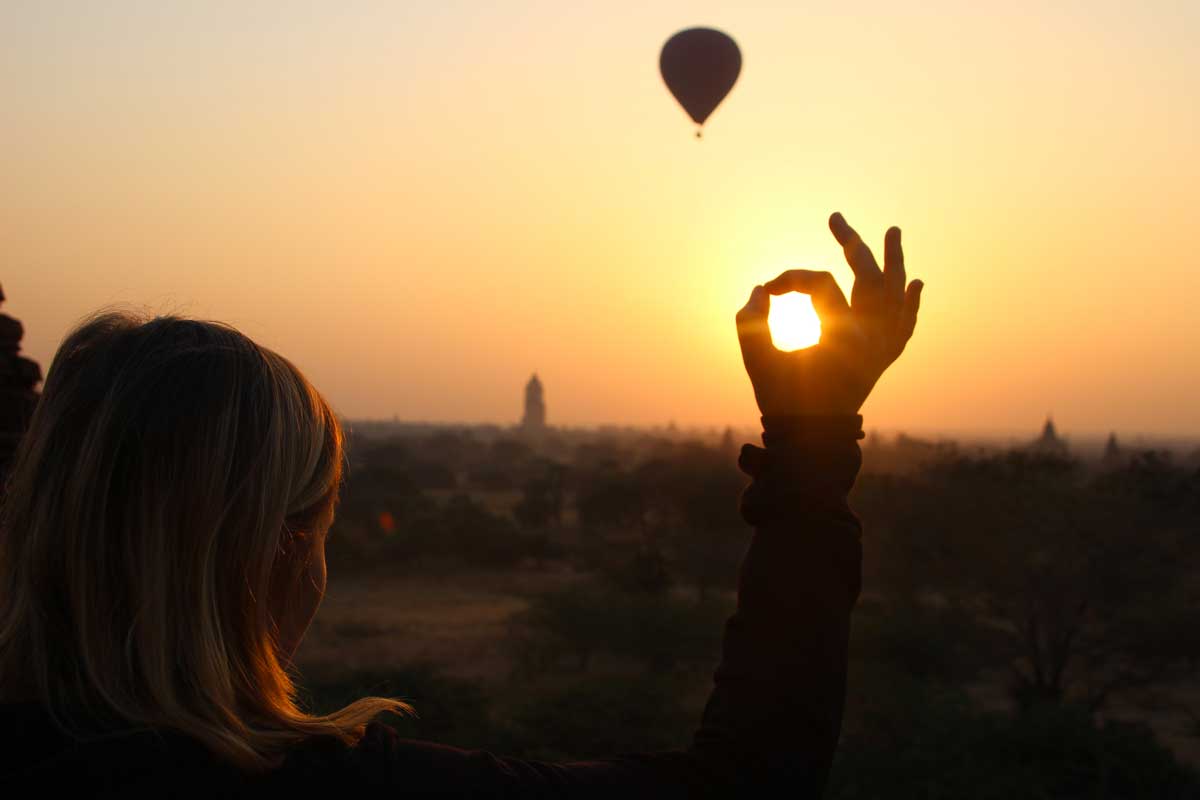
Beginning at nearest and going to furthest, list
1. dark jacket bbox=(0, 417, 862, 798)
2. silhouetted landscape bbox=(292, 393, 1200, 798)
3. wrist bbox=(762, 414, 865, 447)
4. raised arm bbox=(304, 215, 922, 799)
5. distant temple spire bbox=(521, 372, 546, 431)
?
dark jacket bbox=(0, 417, 862, 798) < raised arm bbox=(304, 215, 922, 799) < wrist bbox=(762, 414, 865, 447) < silhouetted landscape bbox=(292, 393, 1200, 798) < distant temple spire bbox=(521, 372, 546, 431)

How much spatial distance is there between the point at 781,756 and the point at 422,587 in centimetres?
2546

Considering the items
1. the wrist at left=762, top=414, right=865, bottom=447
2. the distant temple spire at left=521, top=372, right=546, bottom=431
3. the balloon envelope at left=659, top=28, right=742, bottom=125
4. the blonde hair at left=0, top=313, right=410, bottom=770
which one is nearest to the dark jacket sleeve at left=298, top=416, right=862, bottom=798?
the wrist at left=762, top=414, right=865, bottom=447

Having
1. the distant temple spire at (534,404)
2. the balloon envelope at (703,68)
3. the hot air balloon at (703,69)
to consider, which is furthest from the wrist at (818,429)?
the distant temple spire at (534,404)

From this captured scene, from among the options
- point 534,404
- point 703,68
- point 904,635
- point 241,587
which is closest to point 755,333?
→ point 241,587

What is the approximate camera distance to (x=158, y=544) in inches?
41.9

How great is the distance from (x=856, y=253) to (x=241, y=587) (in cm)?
86

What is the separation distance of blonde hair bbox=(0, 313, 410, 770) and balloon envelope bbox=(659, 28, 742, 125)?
8.96 meters

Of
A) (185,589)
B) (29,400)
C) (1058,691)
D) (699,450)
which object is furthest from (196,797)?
(699,450)

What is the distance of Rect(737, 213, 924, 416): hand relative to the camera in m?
1.21

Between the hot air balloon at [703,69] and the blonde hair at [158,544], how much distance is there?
878 cm

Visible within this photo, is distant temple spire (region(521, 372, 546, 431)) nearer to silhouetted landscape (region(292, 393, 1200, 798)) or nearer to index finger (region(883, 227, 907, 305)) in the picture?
silhouetted landscape (region(292, 393, 1200, 798))

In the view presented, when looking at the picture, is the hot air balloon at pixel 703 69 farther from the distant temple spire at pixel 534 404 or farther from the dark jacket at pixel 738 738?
the distant temple spire at pixel 534 404

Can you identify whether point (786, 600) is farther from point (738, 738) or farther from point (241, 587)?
point (241, 587)

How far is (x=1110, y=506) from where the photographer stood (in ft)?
55.0
